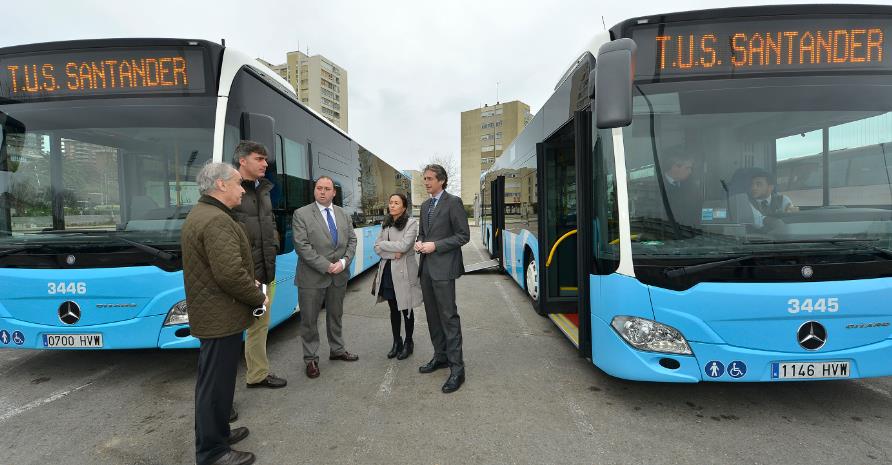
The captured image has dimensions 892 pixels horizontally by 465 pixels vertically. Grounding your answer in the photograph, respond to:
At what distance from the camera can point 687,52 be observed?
3111 mm

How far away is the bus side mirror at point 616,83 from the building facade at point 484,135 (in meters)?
77.4

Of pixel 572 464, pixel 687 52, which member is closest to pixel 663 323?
pixel 572 464

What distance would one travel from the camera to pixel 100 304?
3725mm

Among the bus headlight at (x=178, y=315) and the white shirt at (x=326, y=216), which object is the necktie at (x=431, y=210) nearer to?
the white shirt at (x=326, y=216)

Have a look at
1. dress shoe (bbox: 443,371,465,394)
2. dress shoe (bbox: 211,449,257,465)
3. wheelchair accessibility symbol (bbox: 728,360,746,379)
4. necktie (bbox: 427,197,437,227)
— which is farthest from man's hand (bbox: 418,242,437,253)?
wheelchair accessibility symbol (bbox: 728,360,746,379)

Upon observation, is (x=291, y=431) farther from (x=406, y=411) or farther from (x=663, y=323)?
(x=663, y=323)

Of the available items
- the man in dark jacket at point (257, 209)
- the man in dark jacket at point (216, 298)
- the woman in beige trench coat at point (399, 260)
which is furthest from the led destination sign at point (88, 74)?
the woman in beige trench coat at point (399, 260)

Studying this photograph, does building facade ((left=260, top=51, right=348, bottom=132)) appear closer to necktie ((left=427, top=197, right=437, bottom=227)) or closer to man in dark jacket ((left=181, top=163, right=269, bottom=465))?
necktie ((left=427, top=197, right=437, bottom=227))

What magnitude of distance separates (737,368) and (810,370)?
0.47 meters

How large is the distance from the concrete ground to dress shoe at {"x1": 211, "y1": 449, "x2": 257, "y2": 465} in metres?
0.10

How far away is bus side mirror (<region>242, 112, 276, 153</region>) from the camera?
392cm

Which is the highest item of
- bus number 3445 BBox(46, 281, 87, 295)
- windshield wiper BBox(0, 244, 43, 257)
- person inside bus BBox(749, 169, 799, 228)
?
person inside bus BBox(749, 169, 799, 228)

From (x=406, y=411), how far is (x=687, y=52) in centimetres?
352

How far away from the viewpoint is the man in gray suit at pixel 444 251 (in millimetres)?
3857
